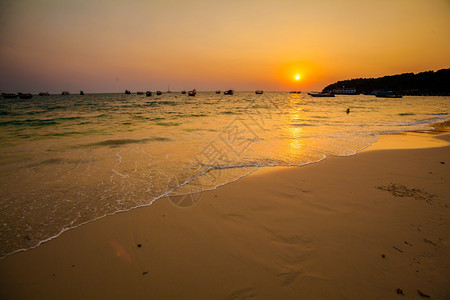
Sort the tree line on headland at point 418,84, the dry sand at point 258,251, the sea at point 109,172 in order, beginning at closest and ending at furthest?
the dry sand at point 258,251 → the sea at point 109,172 → the tree line on headland at point 418,84

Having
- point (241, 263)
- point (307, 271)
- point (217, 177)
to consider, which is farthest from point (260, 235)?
point (217, 177)

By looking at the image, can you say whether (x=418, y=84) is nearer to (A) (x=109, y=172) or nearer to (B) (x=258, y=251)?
(B) (x=258, y=251)

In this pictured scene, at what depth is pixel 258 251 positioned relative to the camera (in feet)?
10.5

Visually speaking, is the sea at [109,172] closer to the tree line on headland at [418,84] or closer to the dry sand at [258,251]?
the dry sand at [258,251]

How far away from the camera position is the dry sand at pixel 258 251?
2.58 metres

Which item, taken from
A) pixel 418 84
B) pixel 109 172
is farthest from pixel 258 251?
pixel 418 84

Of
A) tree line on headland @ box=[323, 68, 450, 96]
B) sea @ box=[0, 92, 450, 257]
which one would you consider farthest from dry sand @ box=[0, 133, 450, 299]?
tree line on headland @ box=[323, 68, 450, 96]

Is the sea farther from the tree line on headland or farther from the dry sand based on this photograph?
the tree line on headland

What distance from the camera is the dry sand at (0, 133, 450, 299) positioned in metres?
2.58

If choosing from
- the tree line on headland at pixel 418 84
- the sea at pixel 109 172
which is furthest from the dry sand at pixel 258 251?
the tree line on headland at pixel 418 84

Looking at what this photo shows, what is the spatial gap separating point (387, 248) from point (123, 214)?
17.0 ft

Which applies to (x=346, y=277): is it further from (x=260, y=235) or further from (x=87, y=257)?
(x=87, y=257)

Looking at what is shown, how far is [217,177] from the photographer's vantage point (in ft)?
20.4

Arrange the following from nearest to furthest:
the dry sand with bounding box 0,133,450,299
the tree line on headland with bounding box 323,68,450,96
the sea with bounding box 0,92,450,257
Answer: the dry sand with bounding box 0,133,450,299 → the sea with bounding box 0,92,450,257 → the tree line on headland with bounding box 323,68,450,96
